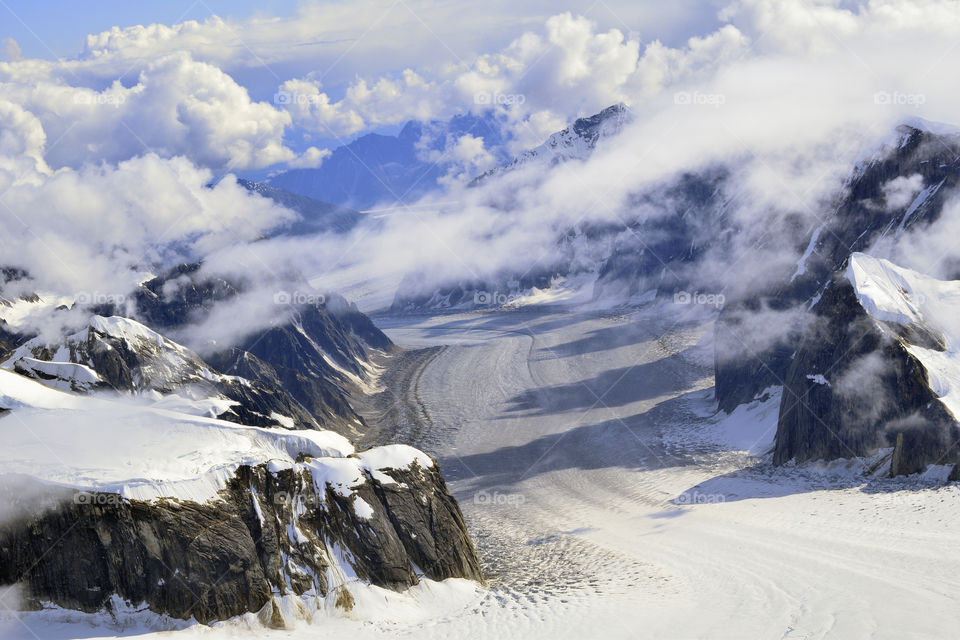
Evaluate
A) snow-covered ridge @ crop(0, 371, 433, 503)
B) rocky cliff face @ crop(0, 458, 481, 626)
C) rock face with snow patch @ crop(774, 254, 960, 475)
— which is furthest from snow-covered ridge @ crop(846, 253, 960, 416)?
rocky cliff face @ crop(0, 458, 481, 626)

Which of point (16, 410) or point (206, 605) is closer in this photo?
point (206, 605)

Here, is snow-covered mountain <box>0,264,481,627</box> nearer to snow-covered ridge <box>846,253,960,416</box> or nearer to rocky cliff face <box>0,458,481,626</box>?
rocky cliff face <box>0,458,481,626</box>

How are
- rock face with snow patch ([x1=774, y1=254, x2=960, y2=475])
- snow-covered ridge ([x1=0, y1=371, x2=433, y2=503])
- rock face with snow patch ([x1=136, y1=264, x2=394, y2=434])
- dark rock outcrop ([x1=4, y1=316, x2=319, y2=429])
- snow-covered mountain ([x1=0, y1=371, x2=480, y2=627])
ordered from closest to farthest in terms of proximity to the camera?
snow-covered mountain ([x1=0, y1=371, x2=480, y2=627]), snow-covered ridge ([x1=0, y1=371, x2=433, y2=503]), rock face with snow patch ([x1=774, y1=254, x2=960, y2=475]), dark rock outcrop ([x1=4, y1=316, x2=319, y2=429]), rock face with snow patch ([x1=136, y1=264, x2=394, y2=434])

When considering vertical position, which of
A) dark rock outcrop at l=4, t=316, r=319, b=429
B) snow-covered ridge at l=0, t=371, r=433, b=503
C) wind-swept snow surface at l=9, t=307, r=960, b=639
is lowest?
wind-swept snow surface at l=9, t=307, r=960, b=639

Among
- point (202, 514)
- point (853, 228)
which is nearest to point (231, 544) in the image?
point (202, 514)

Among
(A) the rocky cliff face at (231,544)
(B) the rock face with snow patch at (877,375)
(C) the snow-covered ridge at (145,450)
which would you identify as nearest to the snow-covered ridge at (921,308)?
(B) the rock face with snow patch at (877,375)

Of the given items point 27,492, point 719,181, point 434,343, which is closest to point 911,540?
point 27,492

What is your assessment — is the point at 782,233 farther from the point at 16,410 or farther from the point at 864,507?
the point at 16,410
